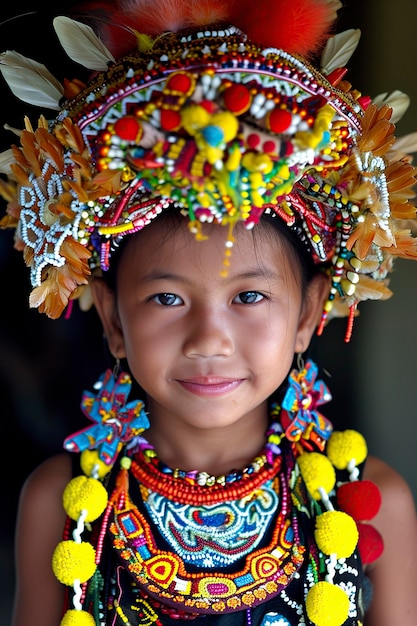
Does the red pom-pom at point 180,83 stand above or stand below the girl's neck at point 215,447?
A: above

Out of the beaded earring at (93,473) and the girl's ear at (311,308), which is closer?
the beaded earring at (93,473)

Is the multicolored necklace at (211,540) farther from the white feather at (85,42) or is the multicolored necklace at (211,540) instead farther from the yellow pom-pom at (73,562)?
the white feather at (85,42)

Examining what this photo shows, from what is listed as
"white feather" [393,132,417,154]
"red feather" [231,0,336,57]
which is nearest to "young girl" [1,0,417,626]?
"red feather" [231,0,336,57]

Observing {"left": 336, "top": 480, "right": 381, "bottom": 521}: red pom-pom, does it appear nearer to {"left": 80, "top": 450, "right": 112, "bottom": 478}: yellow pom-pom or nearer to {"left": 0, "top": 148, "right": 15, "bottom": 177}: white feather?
{"left": 80, "top": 450, "right": 112, "bottom": 478}: yellow pom-pom

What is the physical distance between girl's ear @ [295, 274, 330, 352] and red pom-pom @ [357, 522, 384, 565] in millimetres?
416

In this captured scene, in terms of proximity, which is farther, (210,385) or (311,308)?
(311,308)

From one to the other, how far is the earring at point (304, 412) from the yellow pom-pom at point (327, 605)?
320 mm

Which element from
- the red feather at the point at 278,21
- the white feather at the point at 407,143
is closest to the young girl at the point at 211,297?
the red feather at the point at 278,21

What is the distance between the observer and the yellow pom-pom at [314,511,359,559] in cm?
152

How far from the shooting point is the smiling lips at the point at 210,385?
1.50 m

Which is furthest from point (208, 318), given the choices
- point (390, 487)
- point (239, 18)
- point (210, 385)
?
point (390, 487)

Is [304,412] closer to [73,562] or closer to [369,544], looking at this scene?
[369,544]

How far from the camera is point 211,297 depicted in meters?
1.45

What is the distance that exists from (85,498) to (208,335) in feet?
1.52
